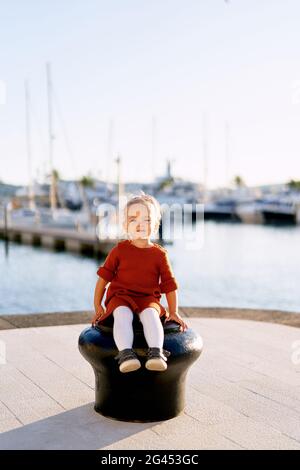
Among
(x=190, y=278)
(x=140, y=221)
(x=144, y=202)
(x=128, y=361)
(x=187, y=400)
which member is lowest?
(x=190, y=278)

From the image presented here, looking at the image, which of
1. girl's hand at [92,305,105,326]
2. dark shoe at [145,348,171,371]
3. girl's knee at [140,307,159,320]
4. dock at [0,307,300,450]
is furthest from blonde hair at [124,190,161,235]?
dock at [0,307,300,450]

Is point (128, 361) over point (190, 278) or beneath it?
over

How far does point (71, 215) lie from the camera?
153ft

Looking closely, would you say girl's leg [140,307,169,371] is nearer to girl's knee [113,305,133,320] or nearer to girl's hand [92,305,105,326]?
girl's knee [113,305,133,320]

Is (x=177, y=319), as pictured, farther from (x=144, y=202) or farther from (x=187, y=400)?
(x=144, y=202)

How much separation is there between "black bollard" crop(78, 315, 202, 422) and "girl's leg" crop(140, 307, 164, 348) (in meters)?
0.07

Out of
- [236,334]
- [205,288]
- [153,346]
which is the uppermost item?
[153,346]

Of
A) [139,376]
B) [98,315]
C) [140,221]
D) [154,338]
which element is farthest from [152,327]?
[140,221]

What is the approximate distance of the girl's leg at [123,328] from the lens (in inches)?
159

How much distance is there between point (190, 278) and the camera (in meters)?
27.6

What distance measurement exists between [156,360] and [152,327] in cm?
24

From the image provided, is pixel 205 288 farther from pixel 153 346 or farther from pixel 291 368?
pixel 153 346

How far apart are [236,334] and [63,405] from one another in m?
3.20

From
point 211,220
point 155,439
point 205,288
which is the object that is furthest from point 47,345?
point 211,220
